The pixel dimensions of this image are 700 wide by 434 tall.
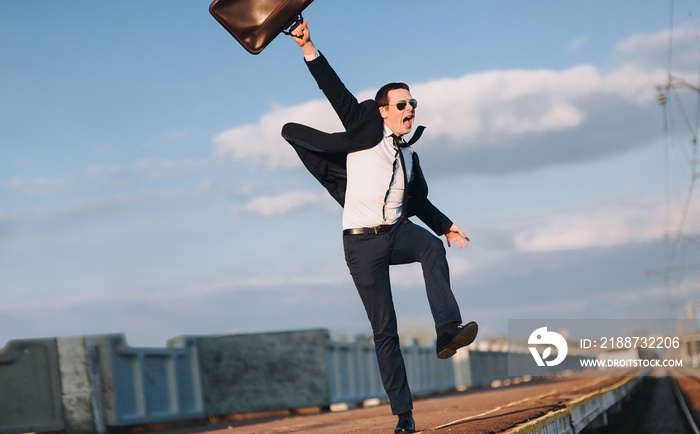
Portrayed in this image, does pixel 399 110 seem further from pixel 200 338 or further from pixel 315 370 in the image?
pixel 315 370

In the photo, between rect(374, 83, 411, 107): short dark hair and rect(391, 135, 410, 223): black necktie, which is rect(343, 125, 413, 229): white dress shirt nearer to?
rect(391, 135, 410, 223): black necktie

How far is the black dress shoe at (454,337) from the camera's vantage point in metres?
4.99

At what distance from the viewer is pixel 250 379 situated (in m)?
15.8

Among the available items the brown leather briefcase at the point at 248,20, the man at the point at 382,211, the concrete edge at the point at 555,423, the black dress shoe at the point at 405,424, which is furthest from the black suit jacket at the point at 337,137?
the concrete edge at the point at 555,423

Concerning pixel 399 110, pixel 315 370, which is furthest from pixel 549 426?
pixel 315 370

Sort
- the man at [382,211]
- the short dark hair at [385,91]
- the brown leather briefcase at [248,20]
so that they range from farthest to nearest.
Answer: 1. the short dark hair at [385,91]
2. the man at [382,211]
3. the brown leather briefcase at [248,20]

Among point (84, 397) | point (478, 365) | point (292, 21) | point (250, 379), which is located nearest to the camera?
point (292, 21)

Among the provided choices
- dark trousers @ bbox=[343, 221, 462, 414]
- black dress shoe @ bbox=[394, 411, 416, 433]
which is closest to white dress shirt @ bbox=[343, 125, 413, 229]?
dark trousers @ bbox=[343, 221, 462, 414]

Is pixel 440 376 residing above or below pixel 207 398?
below

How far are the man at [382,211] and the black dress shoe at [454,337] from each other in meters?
0.01

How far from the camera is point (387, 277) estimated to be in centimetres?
539

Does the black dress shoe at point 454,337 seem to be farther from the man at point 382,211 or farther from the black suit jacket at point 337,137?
the black suit jacket at point 337,137

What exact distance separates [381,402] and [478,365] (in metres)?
12.3

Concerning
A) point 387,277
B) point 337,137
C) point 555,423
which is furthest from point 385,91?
point 555,423
